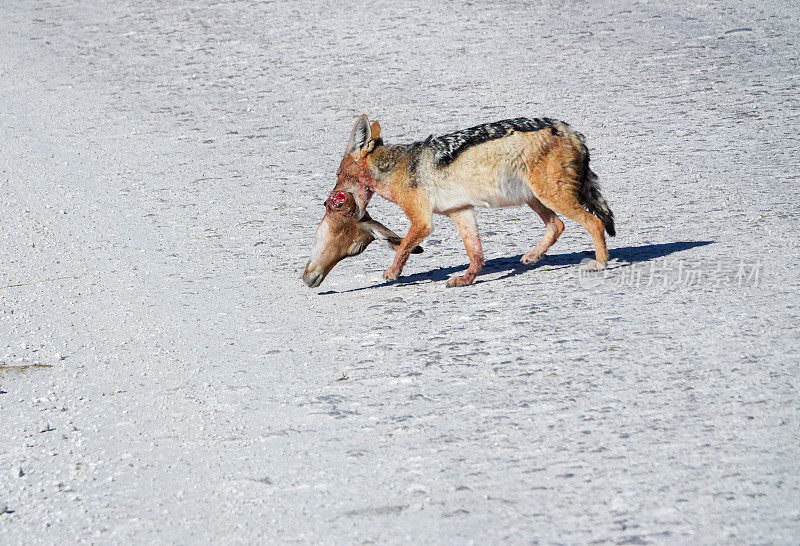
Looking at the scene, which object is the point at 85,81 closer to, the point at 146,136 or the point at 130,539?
the point at 146,136

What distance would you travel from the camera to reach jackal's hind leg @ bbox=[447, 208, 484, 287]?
293 inches

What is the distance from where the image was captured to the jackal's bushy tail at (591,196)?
7.28m

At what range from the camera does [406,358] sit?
6.18 m

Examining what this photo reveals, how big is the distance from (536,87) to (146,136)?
15.2 ft

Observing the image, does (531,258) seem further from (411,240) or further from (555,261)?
(411,240)

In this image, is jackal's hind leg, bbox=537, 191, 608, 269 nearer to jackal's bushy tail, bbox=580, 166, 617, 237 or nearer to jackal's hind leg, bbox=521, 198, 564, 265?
jackal's bushy tail, bbox=580, 166, 617, 237

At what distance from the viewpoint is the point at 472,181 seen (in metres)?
7.30

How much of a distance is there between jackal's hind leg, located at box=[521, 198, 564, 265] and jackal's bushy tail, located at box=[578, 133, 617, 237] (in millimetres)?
349

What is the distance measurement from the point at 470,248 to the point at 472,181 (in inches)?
18.9

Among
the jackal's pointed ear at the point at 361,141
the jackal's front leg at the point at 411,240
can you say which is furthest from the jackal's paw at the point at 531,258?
the jackal's pointed ear at the point at 361,141

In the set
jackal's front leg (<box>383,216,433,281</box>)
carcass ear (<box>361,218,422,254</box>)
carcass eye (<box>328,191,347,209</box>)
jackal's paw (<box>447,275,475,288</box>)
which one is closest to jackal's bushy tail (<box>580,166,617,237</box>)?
jackal's paw (<box>447,275,475,288</box>)

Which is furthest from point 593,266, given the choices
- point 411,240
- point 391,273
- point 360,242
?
point 360,242

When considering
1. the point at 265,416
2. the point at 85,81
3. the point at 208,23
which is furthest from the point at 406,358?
the point at 208,23

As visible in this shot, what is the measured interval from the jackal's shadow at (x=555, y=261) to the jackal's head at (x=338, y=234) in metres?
0.21
